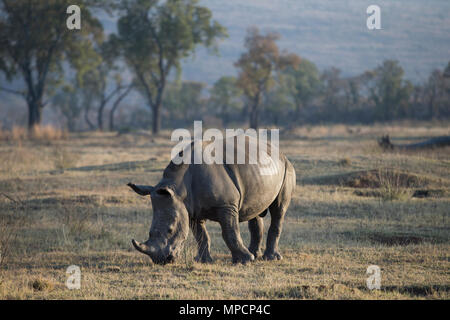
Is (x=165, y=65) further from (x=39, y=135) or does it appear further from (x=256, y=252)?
(x=256, y=252)

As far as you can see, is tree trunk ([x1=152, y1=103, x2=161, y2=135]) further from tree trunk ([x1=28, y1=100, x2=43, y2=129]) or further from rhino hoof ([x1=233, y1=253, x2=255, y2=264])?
rhino hoof ([x1=233, y1=253, x2=255, y2=264])

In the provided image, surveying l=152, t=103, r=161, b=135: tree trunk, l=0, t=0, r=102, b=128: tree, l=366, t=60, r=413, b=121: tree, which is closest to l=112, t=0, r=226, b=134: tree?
l=152, t=103, r=161, b=135: tree trunk

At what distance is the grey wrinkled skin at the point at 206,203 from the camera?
7.15 metres

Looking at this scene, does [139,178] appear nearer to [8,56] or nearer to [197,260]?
[197,260]

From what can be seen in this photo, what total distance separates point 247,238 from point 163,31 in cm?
3479

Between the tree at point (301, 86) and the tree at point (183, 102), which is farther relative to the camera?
the tree at point (183, 102)

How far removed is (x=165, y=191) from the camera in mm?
7070

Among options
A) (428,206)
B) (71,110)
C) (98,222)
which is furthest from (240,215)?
(71,110)

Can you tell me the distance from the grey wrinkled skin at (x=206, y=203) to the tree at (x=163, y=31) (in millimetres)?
34367

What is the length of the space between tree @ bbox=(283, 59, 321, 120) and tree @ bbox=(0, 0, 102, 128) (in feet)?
125

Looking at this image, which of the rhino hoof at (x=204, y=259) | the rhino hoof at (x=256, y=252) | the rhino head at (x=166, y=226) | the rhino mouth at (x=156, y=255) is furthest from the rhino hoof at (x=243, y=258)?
the rhino mouth at (x=156, y=255)

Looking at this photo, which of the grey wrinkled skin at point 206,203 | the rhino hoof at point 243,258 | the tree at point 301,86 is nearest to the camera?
the grey wrinkled skin at point 206,203

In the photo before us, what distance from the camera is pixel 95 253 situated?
8.82 m

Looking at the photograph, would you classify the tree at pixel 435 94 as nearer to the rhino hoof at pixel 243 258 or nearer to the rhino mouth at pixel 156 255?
the rhino hoof at pixel 243 258
